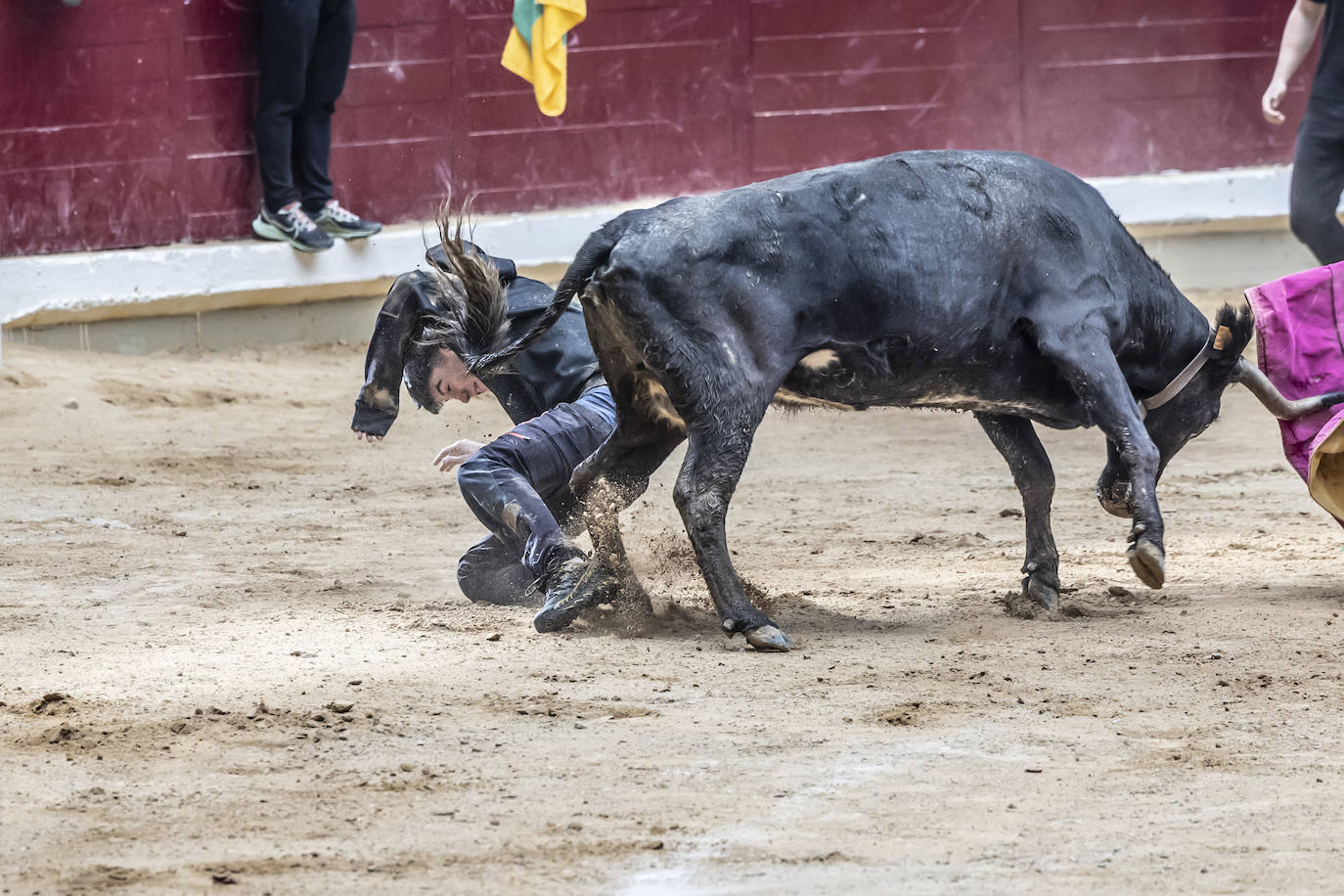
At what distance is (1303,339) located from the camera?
5066mm

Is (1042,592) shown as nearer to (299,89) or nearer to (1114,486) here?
(1114,486)

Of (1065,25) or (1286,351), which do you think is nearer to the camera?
(1286,351)

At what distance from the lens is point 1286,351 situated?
16.7 ft

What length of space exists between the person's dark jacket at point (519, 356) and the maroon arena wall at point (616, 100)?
4328 millimetres

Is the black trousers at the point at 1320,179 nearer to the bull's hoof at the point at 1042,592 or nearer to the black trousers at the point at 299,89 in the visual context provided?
the bull's hoof at the point at 1042,592

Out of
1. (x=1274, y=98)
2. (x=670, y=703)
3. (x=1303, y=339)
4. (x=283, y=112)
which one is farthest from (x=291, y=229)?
(x=670, y=703)

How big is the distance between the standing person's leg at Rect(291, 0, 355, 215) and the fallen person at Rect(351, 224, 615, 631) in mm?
4152

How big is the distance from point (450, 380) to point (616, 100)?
515 centimetres

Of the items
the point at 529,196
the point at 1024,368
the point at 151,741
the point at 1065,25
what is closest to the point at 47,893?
the point at 151,741

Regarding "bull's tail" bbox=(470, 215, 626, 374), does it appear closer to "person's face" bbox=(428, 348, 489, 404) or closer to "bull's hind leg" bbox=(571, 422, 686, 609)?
"bull's hind leg" bbox=(571, 422, 686, 609)

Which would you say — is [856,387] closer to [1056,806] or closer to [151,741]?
[1056,806]

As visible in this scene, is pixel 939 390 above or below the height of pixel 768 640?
above

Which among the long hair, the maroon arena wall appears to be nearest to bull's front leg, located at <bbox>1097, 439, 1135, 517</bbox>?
the long hair

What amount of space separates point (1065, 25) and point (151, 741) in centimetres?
842
